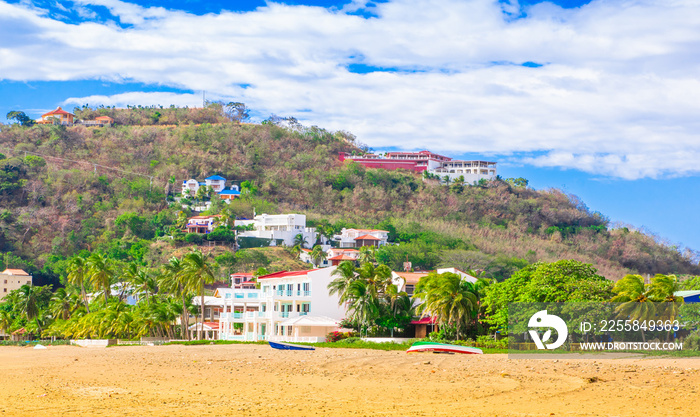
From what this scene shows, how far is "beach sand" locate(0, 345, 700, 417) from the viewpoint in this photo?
613 inches

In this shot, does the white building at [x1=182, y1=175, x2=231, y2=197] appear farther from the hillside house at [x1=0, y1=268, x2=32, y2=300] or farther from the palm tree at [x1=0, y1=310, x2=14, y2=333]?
the palm tree at [x1=0, y1=310, x2=14, y2=333]

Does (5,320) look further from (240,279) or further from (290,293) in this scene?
(290,293)

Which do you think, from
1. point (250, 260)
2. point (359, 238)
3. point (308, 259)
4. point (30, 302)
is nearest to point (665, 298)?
point (30, 302)

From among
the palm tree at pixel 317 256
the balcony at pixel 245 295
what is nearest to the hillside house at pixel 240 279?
the palm tree at pixel 317 256

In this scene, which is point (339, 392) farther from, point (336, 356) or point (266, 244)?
point (266, 244)

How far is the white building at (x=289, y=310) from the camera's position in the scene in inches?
1978

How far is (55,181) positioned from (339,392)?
4999 inches

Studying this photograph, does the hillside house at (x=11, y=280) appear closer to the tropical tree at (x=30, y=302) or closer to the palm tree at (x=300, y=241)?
the tropical tree at (x=30, y=302)

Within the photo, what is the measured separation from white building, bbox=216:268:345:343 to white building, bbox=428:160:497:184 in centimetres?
10946

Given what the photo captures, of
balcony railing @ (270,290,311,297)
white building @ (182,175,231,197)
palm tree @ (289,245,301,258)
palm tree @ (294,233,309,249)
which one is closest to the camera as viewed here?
balcony railing @ (270,290,311,297)

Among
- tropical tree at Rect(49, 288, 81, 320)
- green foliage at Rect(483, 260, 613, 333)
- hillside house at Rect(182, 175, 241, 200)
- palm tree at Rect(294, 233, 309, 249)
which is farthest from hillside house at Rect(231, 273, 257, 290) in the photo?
hillside house at Rect(182, 175, 241, 200)

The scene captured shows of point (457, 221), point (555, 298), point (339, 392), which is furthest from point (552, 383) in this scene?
point (457, 221)

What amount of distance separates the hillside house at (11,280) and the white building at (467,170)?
9248cm

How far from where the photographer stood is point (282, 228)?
112938 mm
